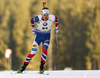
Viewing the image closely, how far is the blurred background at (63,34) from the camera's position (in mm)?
41250

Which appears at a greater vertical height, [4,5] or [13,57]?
[4,5]

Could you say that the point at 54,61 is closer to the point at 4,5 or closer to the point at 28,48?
the point at 28,48

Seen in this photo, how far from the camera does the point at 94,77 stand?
10.2m

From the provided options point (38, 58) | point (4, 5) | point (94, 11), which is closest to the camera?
point (38, 58)

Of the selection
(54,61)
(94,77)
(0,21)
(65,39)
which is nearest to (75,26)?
(65,39)

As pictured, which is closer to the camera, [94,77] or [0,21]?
[94,77]

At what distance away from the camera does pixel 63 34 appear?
42.3m

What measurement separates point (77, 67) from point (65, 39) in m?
3.25

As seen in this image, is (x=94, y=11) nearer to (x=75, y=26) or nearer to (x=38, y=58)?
(x=75, y=26)

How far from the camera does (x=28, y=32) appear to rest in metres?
41.8

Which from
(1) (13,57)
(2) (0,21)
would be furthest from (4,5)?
(1) (13,57)

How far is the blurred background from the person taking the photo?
41250mm

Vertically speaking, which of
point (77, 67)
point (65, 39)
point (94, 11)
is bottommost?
point (77, 67)

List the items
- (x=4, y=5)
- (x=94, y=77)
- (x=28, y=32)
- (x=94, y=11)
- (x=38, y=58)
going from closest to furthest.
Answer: (x=94, y=77), (x=38, y=58), (x=28, y=32), (x=94, y=11), (x=4, y=5)
